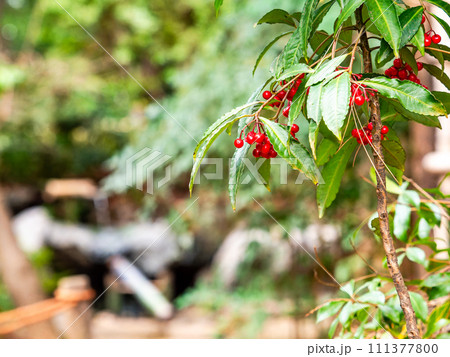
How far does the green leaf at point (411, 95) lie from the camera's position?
0.43 meters

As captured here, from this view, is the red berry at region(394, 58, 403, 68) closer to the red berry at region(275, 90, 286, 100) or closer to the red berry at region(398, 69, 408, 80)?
the red berry at region(398, 69, 408, 80)

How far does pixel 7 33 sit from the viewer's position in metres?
3.66

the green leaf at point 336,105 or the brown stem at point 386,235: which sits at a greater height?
the green leaf at point 336,105

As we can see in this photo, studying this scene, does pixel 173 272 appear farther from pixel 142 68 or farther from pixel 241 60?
pixel 241 60

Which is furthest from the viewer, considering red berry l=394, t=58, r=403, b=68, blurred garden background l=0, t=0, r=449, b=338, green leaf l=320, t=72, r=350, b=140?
blurred garden background l=0, t=0, r=449, b=338

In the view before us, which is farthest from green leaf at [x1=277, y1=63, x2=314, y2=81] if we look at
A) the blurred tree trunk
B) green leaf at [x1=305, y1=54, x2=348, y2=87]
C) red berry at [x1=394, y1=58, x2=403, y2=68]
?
the blurred tree trunk

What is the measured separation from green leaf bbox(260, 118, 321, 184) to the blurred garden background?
1031mm

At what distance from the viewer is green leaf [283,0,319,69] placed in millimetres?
508

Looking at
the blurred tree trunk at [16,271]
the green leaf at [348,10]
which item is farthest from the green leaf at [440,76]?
the blurred tree trunk at [16,271]

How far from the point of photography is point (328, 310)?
66cm

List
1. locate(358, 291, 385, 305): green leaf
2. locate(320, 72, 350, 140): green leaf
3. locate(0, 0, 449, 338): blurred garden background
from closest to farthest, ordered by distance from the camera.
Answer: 1. locate(320, 72, 350, 140): green leaf
2. locate(358, 291, 385, 305): green leaf
3. locate(0, 0, 449, 338): blurred garden background

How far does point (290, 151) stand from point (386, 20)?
0.56ft

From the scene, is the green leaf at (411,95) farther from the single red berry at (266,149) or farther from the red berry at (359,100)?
the single red berry at (266,149)

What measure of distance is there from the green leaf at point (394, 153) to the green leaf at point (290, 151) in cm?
16
